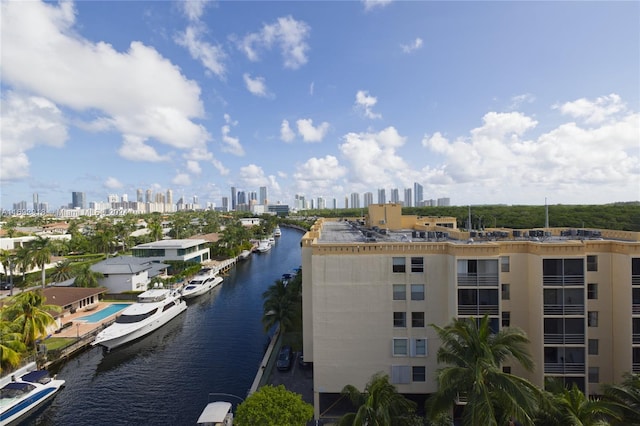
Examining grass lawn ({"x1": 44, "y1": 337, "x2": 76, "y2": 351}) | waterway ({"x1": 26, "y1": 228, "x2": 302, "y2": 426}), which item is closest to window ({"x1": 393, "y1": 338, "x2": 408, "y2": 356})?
waterway ({"x1": 26, "y1": 228, "x2": 302, "y2": 426})

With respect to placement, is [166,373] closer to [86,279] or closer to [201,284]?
[201,284]

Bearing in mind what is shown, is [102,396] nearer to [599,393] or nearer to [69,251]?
[599,393]

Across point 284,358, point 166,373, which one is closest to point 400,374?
point 284,358

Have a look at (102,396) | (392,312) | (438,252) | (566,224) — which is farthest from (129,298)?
(566,224)

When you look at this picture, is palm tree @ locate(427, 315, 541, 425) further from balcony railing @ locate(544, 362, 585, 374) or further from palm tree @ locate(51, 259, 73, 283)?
palm tree @ locate(51, 259, 73, 283)

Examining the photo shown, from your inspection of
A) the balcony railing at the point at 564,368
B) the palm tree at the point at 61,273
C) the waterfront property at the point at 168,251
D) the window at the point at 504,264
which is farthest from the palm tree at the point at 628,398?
the waterfront property at the point at 168,251

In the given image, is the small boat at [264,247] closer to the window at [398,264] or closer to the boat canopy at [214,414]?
the boat canopy at [214,414]
